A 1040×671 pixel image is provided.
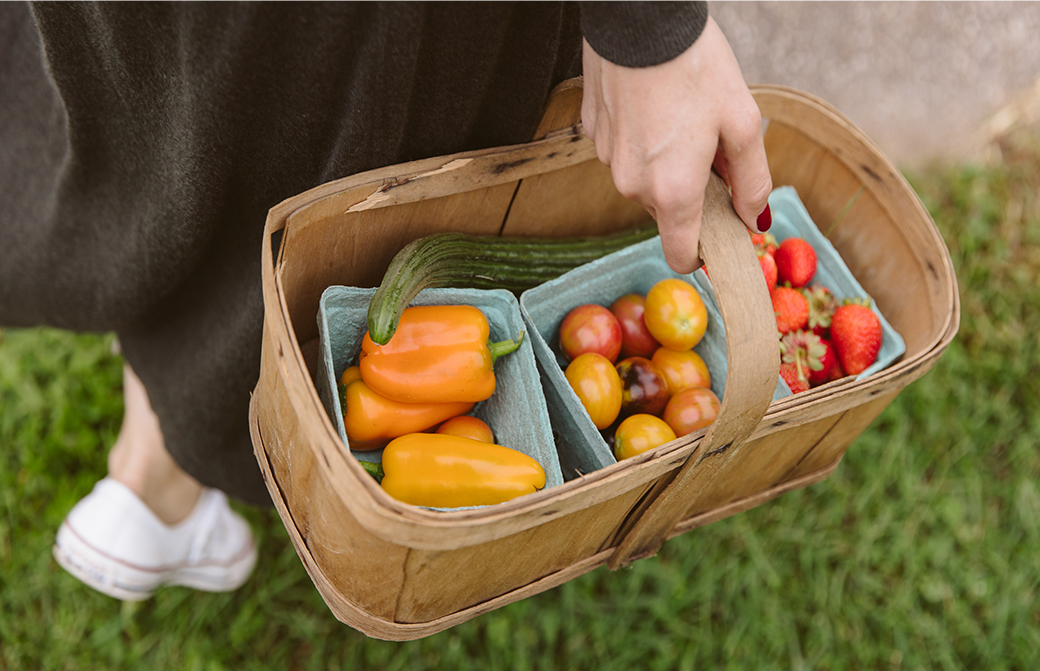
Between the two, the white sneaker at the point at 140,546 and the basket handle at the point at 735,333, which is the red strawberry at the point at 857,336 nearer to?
the basket handle at the point at 735,333

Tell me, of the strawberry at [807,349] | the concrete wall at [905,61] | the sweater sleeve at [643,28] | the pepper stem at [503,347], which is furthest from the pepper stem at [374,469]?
the concrete wall at [905,61]

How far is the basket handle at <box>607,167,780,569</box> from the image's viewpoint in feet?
2.79

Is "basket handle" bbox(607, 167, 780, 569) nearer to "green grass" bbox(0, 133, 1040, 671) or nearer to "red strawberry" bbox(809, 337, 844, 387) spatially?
"red strawberry" bbox(809, 337, 844, 387)

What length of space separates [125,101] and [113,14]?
0.13m

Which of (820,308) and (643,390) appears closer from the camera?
(643,390)

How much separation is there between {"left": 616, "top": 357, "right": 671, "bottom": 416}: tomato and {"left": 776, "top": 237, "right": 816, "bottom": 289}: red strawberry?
34cm

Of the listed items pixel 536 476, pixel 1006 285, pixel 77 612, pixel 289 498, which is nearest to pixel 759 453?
pixel 536 476

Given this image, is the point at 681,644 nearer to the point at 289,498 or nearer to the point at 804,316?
the point at 804,316

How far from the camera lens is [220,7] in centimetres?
78

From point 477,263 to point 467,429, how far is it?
245 millimetres

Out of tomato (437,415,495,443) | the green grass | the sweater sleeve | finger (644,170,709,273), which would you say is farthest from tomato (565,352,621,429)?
the green grass

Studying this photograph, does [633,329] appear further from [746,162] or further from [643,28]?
[643,28]

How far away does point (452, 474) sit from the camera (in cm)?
97

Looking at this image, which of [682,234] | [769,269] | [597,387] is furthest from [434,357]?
[769,269]
